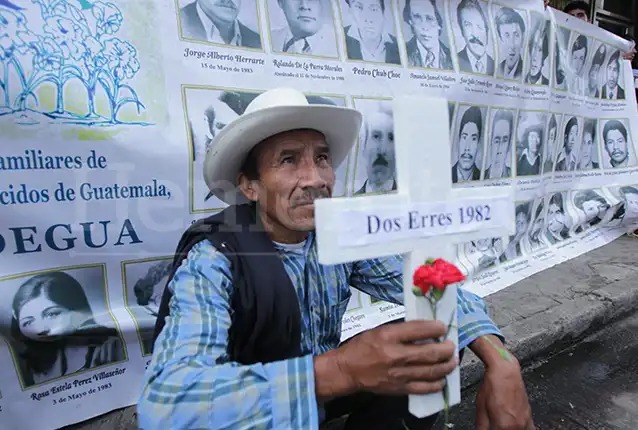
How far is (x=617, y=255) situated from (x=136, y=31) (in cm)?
387

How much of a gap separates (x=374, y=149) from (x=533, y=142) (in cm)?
145

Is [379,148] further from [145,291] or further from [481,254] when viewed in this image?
[145,291]

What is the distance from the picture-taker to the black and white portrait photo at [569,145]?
3488 millimetres

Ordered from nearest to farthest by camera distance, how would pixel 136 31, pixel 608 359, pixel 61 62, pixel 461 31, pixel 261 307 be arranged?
pixel 261 307
pixel 61 62
pixel 136 31
pixel 608 359
pixel 461 31

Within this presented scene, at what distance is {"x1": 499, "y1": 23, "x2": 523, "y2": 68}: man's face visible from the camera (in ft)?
9.40

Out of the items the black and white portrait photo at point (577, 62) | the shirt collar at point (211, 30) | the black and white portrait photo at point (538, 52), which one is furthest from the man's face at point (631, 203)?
the shirt collar at point (211, 30)

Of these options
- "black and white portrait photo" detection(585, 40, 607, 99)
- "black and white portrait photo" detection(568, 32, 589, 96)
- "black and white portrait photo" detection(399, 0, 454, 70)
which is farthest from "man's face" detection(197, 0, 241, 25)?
"black and white portrait photo" detection(585, 40, 607, 99)

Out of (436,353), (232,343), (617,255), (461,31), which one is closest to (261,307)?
(232,343)

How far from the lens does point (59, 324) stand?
1.58m

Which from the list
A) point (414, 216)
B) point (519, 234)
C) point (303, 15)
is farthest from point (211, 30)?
point (519, 234)

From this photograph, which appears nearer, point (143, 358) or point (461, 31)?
point (143, 358)

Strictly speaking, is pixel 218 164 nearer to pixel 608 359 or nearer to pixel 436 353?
pixel 436 353

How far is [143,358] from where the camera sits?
178 cm

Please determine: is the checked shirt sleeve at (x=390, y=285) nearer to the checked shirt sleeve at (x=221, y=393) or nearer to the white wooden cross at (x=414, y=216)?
the white wooden cross at (x=414, y=216)
